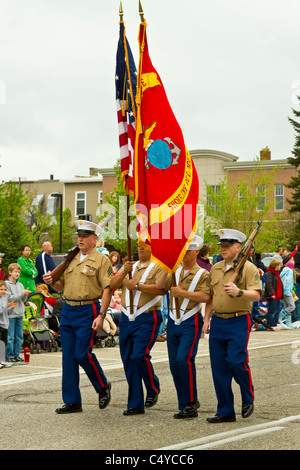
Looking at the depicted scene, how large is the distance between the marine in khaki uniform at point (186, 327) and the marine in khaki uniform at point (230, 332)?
0.29 m

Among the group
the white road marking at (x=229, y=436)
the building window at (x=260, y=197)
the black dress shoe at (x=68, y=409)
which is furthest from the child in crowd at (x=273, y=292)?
the building window at (x=260, y=197)

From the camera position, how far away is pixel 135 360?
328 inches

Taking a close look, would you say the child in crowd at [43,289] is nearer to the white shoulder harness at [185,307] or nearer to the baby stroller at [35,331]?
the baby stroller at [35,331]

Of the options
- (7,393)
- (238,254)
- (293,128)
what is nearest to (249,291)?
(238,254)

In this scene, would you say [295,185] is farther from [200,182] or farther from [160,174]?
[160,174]

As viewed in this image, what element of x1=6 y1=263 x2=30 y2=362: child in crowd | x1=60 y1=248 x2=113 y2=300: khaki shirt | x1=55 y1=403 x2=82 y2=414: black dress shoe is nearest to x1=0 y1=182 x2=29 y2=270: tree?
x1=6 y1=263 x2=30 y2=362: child in crowd

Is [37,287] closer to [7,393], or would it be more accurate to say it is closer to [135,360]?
[7,393]

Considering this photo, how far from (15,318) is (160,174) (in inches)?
233

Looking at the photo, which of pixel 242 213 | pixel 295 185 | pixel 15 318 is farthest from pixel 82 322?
pixel 295 185

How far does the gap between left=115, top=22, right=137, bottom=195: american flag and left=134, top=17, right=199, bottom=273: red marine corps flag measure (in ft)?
0.97

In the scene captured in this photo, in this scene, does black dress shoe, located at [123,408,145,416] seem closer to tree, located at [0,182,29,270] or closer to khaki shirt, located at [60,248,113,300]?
khaki shirt, located at [60,248,113,300]

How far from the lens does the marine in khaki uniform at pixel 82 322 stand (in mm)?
8352

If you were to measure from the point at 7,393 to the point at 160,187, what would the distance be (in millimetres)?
3509

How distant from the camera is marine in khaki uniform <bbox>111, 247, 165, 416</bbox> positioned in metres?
8.34
